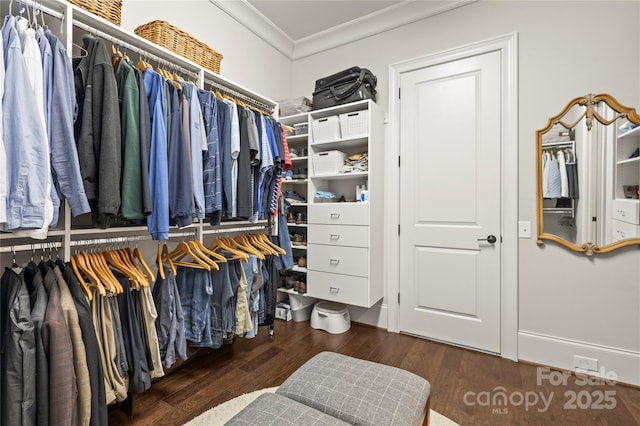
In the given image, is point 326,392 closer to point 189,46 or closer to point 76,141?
point 76,141

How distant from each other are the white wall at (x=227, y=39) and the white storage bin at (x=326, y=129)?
2.36 ft

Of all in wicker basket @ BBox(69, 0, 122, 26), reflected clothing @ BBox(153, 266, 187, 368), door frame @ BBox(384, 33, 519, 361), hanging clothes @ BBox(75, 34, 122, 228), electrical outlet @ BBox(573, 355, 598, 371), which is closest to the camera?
hanging clothes @ BBox(75, 34, 122, 228)

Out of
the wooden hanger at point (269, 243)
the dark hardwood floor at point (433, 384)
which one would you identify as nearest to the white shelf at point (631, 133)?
the dark hardwood floor at point (433, 384)

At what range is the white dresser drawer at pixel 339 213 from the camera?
2.54 meters

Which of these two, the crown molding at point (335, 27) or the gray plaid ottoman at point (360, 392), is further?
the crown molding at point (335, 27)

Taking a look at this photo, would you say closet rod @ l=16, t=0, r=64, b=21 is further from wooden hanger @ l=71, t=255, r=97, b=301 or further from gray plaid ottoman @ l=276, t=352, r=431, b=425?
gray plaid ottoman @ l=276, t=352, r=431, b=425

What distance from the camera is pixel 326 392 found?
1.09 m

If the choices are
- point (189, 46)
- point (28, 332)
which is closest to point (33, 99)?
point (28, 332)

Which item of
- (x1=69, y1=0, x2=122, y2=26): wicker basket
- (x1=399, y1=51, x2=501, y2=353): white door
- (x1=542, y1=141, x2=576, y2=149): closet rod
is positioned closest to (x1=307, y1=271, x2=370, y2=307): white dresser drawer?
(x1=399, y1=51, x2=501, y2=353): white door

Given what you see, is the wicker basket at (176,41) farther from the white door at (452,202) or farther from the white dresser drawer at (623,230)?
the white dresser drawer at (623,230)

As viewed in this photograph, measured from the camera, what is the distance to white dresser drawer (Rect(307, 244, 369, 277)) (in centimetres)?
254

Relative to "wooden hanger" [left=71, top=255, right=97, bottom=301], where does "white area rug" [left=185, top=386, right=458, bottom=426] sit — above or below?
below

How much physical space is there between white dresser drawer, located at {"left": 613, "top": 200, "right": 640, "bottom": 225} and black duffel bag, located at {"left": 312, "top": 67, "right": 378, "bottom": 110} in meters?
1.94

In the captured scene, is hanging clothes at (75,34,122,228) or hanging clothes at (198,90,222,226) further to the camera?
hanging clothes at (198,90,222,226)
